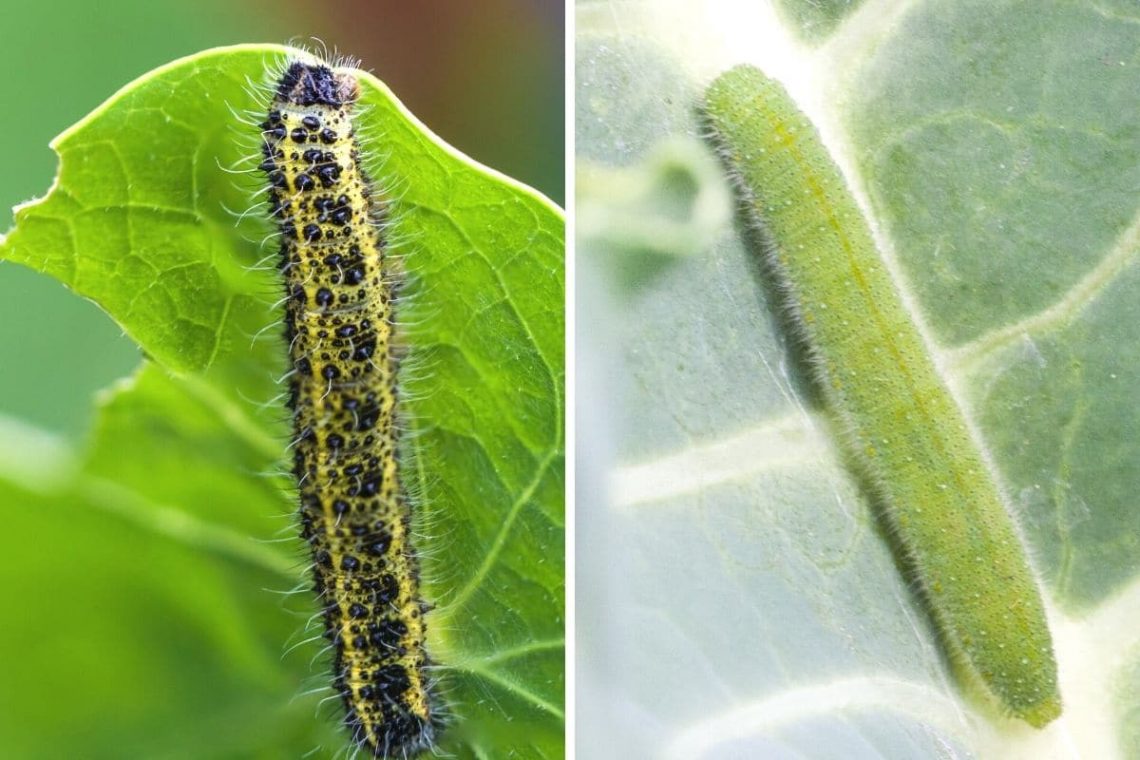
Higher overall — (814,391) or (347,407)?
(347,407)

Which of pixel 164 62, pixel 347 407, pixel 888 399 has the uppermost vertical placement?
pixel 164 62

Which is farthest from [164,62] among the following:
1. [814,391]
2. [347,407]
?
[814,391]

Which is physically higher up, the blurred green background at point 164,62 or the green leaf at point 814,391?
the blurred green background at point 164,62

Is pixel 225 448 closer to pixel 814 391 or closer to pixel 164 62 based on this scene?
pixel 164 62

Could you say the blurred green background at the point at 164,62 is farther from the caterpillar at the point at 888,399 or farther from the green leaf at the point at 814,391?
the caterpillar at the point at 888,399

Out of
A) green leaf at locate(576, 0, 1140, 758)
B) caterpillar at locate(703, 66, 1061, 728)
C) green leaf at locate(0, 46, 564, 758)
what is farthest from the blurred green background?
caterpillar at locate(703, 66, 1061, 728)

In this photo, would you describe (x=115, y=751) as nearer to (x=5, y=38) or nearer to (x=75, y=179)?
(x=75, y=179)

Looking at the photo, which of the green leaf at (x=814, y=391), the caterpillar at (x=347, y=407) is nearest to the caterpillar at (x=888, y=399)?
the green leaf at (x=814, y=391)
